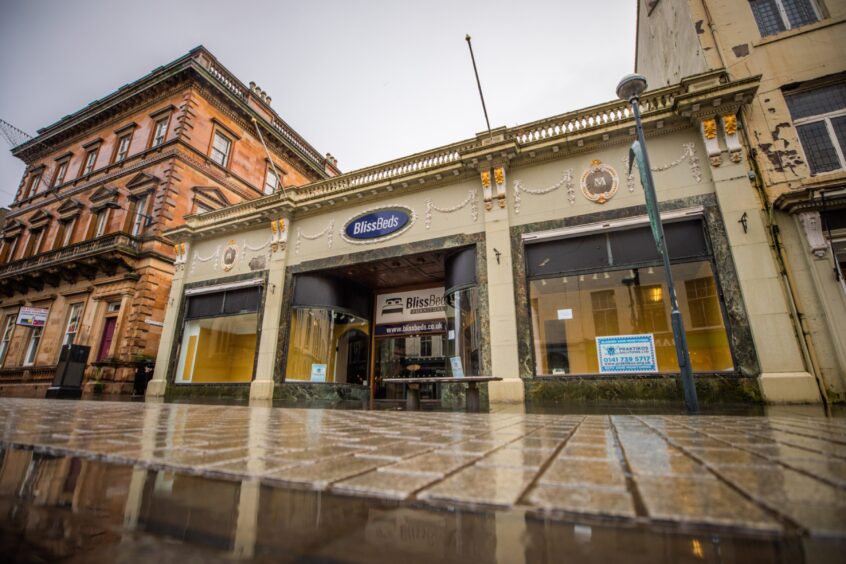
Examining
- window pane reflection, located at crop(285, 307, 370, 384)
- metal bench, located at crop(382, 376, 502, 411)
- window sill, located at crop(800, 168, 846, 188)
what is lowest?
metal bench, located at crop(382, 376, 502, 411)

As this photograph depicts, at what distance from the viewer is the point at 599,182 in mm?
10008

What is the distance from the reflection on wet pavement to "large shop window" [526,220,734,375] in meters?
8.00

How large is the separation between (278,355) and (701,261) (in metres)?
12.8

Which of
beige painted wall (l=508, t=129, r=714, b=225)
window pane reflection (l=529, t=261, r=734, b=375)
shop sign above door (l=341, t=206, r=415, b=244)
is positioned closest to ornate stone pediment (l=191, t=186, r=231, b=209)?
shop sign above door (l=341, t=206, r=415, b=244)

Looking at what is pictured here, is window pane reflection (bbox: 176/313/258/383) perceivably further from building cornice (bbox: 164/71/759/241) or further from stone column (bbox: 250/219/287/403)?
building cornice (bbox: 164/71/759/241)

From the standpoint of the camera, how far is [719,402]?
776 centimetres

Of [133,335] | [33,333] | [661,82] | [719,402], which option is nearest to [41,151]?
[33,333]

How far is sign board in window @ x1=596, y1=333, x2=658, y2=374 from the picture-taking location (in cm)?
879

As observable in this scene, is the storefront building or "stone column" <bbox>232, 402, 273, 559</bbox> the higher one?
the storefront building

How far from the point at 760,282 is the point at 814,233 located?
1.66 meters

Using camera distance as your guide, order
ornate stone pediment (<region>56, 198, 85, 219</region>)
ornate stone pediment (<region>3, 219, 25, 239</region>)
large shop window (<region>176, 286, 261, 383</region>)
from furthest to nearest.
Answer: ornate stone pediment (<region>3, 219, 25, 239</region>) < ornate stone pediment (<region>56, 198, 85, 219</region>) < large shop window (<region>176, 286, 261, 383</region>)

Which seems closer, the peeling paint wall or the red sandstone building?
the peeling paint wall

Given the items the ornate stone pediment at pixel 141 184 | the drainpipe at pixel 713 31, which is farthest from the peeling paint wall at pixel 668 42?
the ornate stone pediment at pixel 141 184

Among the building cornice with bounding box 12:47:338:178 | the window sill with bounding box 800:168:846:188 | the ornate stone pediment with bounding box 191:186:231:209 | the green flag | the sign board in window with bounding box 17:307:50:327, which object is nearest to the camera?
the green flag
